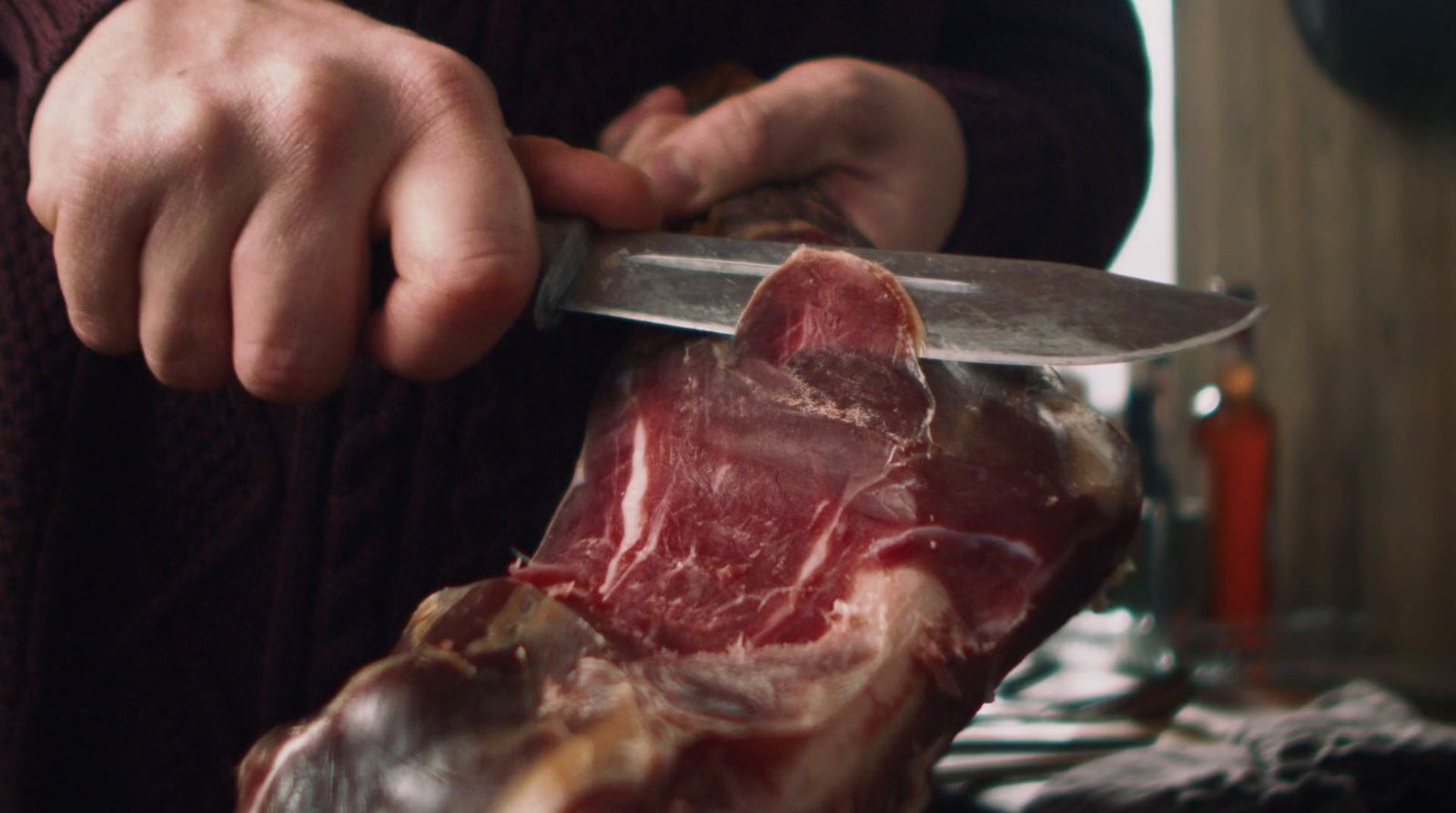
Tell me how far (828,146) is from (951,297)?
206mm

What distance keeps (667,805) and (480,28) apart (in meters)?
0.56

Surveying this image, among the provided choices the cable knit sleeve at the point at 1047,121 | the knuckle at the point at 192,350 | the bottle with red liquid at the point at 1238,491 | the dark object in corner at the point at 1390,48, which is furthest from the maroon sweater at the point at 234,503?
the dark object in corner at the point at 1390,48

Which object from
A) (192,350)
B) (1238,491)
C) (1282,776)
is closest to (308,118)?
(192,350)

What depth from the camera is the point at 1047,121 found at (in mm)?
1097

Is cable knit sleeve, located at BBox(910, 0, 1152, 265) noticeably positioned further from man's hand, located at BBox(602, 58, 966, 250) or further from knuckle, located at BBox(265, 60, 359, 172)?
knuckle, located at BBox(265, 60, 359, 172)

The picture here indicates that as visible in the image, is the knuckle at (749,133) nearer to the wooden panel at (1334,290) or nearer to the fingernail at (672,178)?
the fingernail at (672,178)

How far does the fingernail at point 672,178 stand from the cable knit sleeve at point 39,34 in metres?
0.30

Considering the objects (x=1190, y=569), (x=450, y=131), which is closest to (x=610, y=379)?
(x=450, y=131)

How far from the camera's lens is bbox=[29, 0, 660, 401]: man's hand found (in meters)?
0.62

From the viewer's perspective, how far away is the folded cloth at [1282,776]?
978 millimetres

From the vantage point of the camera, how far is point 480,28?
0.87 m

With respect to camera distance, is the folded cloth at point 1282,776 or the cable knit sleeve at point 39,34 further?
the folded cloth at point 1282,776

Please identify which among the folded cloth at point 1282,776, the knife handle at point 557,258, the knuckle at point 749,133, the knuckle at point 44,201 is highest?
the knuckle at point 749,133

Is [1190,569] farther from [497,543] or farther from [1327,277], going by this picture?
[497,543]
